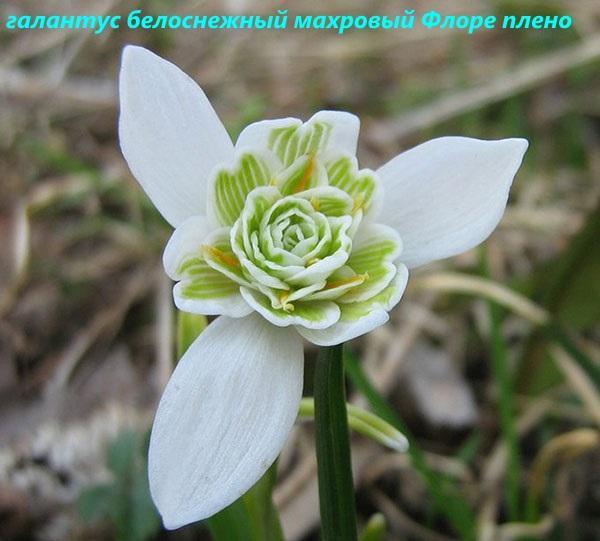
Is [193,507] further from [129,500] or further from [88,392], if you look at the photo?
[88,392]

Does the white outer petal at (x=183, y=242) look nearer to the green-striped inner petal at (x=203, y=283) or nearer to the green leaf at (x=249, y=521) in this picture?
the green-striped inner petal at (x=203, y=283)

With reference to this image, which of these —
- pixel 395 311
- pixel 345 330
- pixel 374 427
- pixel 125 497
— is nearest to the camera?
pixel 345 330

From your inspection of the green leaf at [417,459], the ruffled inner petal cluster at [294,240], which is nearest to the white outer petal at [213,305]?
the ruffled inner petal cluster at [294,240]

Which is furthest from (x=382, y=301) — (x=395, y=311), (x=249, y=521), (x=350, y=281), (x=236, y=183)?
(x=395, y=311)

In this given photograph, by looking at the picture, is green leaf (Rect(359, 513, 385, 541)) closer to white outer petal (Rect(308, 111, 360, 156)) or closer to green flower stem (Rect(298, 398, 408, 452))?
green flower stem (Rect(298, 398, 408, 452))

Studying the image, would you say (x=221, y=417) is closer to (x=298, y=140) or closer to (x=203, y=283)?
(x=203, y=283)

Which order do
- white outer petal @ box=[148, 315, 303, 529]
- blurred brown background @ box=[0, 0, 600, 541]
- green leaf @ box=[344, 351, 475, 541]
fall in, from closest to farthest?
1. white outer petal @ box=[148, 315, 303, 529]
2. green leaf @ box=[344, 351, 475, 541]
3. blurred brown background @ box=[0, 0, 600, 541]

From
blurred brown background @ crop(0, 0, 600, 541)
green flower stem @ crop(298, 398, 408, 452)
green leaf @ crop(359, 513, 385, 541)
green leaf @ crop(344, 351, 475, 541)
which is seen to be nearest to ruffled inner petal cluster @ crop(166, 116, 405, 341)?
green flower stem @ crop(298, 398, 408, 452)
